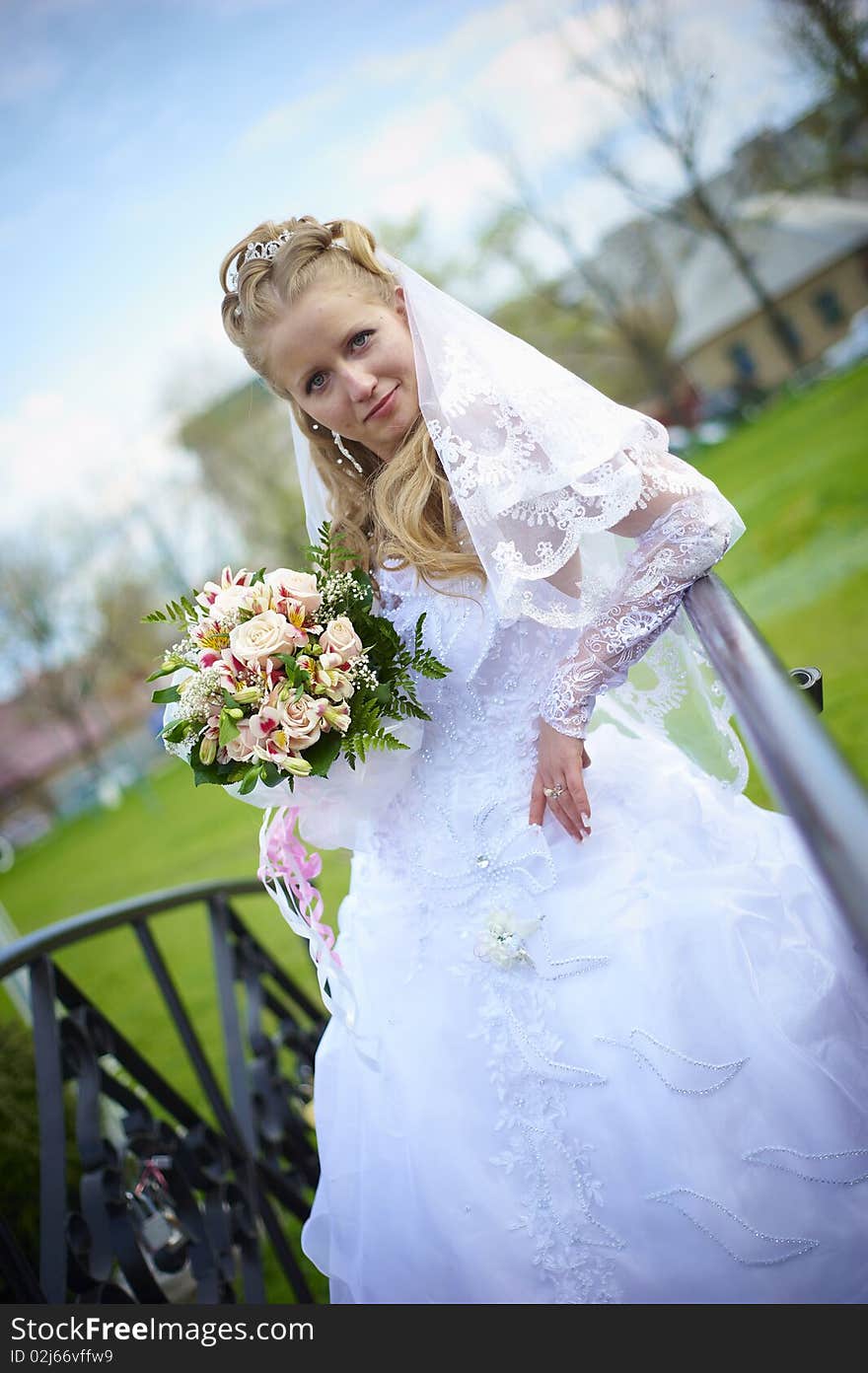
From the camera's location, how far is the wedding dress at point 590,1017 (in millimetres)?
1473

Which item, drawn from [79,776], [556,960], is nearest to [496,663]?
[556,960]

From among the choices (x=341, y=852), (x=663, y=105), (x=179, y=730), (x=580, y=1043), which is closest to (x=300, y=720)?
(x=179, y=730)

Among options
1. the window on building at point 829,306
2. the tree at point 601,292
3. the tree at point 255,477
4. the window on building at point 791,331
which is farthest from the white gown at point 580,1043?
the window on building at point 829,306

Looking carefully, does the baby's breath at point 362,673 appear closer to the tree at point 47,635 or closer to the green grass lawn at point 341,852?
the green grass lawn at point 341,852

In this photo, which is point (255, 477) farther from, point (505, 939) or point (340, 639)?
point (505, 939)

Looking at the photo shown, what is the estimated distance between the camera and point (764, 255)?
81.0 ft

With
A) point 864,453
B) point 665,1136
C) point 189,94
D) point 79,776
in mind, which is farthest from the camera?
point 79,776

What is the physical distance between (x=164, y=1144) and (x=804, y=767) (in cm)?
216

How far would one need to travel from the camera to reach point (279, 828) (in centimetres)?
207

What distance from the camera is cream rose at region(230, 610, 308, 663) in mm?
1656

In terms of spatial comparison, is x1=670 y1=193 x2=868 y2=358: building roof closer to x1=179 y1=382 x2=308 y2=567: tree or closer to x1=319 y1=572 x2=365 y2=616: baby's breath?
x1=179 y1=382 x2=308 y2=567: tree

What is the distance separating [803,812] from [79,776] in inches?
898

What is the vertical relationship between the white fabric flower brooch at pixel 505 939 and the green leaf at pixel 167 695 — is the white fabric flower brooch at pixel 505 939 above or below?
below

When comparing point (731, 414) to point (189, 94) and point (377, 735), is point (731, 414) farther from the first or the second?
point (377, 735)
